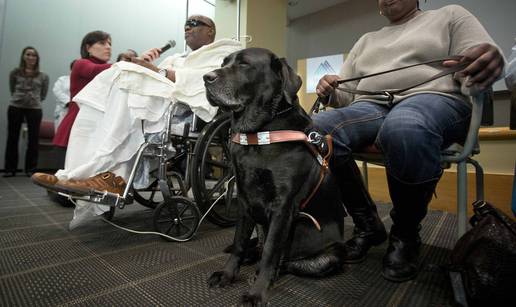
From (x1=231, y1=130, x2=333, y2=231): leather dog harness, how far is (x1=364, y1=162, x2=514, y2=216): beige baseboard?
1599 millimetres

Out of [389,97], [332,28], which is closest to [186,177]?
[389,97]

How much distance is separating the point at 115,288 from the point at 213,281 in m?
0.30

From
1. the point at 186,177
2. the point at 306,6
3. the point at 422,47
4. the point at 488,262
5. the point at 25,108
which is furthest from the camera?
the point at 306,6

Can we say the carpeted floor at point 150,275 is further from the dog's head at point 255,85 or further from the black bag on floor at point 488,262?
the dog's head at point 255,85

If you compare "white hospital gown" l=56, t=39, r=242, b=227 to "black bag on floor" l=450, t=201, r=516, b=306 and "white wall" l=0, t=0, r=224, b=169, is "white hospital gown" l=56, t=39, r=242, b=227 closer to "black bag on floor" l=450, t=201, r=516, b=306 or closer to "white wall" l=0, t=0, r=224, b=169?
"black bag on floor" l=450, t=201, r=516, b=306

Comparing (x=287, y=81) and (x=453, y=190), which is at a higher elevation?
(x=287, y=81)

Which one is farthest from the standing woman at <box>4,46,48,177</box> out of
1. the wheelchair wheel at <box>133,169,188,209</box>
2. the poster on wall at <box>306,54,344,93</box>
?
the poster on wall at <box>306,54,344,93</box>

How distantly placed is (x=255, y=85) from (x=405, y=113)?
497mm

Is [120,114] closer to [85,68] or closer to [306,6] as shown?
[85,68]

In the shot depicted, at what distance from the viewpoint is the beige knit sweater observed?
3.45 ft

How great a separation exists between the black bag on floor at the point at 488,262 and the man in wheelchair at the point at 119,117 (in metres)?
1.17

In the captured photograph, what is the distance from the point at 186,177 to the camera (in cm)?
147

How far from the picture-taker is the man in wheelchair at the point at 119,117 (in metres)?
1.25

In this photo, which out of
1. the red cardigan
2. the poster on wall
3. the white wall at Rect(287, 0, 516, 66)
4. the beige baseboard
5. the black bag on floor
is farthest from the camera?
the white wall at Rect(287, 0, 516, 66)
